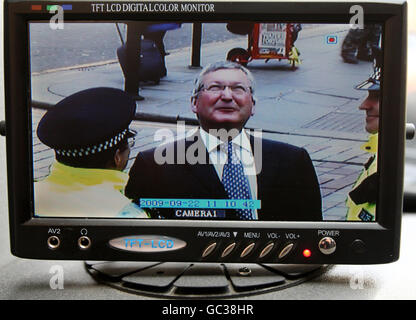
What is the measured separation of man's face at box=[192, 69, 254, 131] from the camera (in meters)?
1.10

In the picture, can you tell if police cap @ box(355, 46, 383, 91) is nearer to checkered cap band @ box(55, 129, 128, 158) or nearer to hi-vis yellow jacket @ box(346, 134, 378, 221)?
hi-vis yellow jacket @ box(346, 134, 378, 221)

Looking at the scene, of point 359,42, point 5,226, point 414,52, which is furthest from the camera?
point 414,52

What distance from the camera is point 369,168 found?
1.10m

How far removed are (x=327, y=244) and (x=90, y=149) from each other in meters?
0.50

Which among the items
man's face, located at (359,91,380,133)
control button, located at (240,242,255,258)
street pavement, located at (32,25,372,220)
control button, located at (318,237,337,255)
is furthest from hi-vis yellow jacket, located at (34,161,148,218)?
man's face, located at (359,91,380,133)

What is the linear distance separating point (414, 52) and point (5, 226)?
Result: 1.19 m

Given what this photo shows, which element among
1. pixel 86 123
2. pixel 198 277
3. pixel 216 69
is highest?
pixel 216 69

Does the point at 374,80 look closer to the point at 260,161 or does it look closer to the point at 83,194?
the point at 260,161

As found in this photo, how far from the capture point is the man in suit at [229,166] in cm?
110

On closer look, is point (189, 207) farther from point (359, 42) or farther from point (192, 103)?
point (359, 42)

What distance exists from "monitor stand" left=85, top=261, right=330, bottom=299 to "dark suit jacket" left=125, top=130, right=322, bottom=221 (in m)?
0.13

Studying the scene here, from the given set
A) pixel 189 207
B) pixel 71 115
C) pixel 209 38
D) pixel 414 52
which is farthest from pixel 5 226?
pixel 414 52

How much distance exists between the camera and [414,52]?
1.62m
